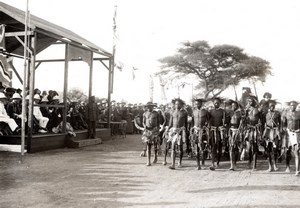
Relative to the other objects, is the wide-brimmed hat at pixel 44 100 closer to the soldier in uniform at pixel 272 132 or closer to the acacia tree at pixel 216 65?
the soldier in uniform at pixel 272 132

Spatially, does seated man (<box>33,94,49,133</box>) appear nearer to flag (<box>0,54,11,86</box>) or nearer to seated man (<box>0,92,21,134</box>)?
seated man (<box>0,92,21,134</box>)

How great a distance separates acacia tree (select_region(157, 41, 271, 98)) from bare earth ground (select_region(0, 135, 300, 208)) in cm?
2727

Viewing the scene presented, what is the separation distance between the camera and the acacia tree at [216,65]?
37.7 meters

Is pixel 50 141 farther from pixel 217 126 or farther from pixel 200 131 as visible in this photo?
pixel 217 126

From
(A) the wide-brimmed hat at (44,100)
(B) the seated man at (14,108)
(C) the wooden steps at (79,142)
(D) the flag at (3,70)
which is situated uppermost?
(D) the flag at (3,70)

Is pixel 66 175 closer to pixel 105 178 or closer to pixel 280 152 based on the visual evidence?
pixel 105 178

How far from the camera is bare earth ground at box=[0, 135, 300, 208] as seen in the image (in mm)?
6508

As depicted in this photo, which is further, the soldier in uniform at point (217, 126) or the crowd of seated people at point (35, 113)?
the crowd of seated people at point (35, 113)

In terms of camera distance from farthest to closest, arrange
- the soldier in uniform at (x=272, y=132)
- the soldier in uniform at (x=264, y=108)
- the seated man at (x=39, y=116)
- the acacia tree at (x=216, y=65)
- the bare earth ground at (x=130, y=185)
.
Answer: the acacia tree at (x=216, y=65) < the seated man at (x=39, y=116) < the soldier in uniform at (x=264, y=108) < the soldier in uniform at (x=272, y=132) < the bare earth ground at (x=130, y=185)

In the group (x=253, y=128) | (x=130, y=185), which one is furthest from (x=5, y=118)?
(x=253, y=128)

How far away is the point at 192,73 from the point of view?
41688 mm

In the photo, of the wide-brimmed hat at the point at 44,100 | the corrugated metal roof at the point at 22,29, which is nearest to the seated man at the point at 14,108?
the wide-brimmed hat at the point at 44,100

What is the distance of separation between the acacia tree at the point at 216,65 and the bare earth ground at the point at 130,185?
27275 millimetres

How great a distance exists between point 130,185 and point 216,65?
32.5 m
